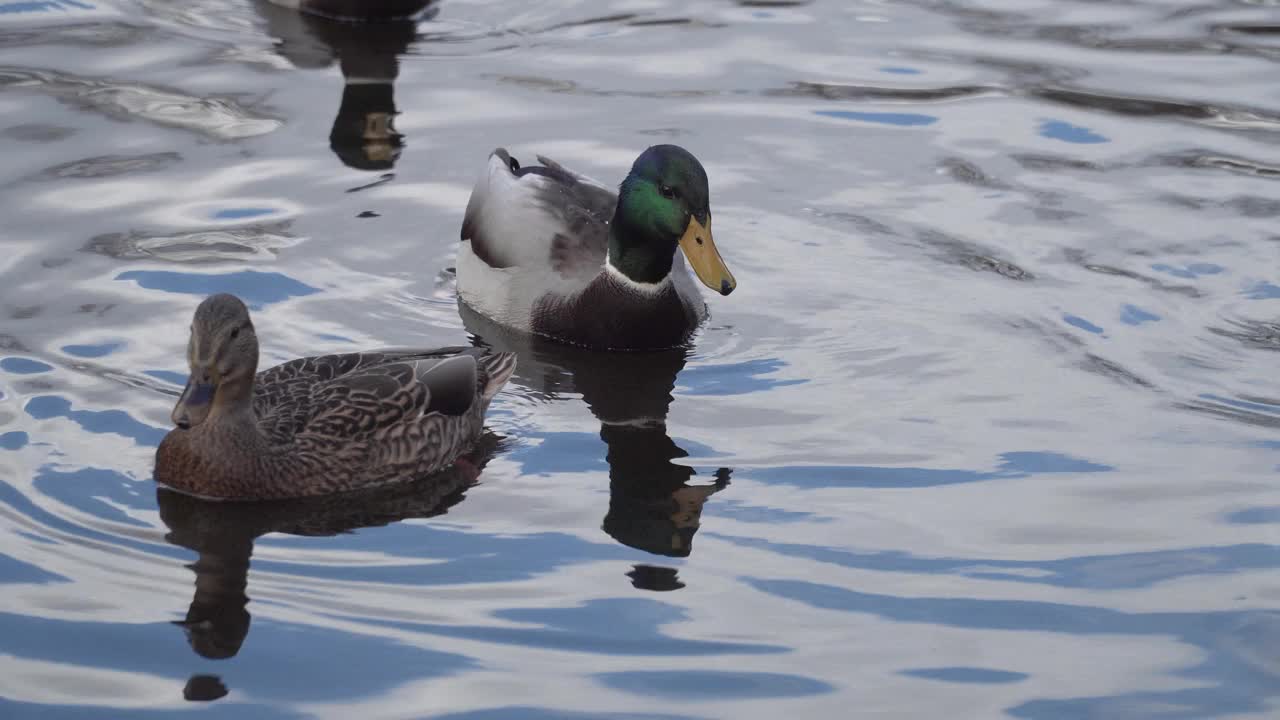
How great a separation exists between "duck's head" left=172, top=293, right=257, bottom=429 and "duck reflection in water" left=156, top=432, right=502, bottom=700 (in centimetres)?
38

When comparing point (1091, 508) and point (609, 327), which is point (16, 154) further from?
point (1091, 508)

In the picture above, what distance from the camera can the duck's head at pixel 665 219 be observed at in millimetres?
8352

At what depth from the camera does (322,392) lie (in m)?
6.98

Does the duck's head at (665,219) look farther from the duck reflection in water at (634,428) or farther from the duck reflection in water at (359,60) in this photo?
the duck reflection in water at (359,60)

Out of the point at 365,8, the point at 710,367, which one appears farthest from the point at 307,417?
the point at 365,8

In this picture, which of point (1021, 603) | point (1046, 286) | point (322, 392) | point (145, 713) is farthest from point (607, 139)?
point (145, 713)

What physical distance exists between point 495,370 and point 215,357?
5.03ft

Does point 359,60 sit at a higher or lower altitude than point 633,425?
higher

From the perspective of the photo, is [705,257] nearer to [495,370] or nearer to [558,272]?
[558,272]

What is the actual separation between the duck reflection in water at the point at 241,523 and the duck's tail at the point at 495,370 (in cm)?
34

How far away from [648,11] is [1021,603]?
7.86 m

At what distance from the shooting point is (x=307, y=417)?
6.86 meters

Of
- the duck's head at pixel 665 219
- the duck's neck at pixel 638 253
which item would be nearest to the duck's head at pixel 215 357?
the duck's head at pixel 665 219

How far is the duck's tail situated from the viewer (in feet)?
24.8
